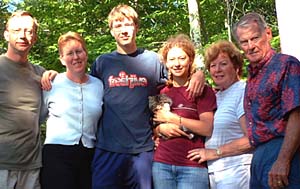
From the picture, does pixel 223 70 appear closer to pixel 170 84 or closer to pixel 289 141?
pixel 170 84

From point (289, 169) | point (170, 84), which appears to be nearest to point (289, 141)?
point (289, 169)

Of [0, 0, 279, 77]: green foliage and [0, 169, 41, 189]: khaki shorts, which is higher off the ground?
[0, 0, 279, 77]: green foliage

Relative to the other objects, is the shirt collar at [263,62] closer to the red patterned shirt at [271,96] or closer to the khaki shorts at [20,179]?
the red patterned shirt at [271,96]

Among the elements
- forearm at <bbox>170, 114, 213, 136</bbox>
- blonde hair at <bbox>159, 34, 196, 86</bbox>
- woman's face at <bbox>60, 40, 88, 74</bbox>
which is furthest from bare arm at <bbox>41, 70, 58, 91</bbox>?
forearm at <bbox>170, 114, 213, 136</bbox>

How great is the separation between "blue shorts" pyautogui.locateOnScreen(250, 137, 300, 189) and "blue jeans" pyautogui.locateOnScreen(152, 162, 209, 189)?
1.79ft

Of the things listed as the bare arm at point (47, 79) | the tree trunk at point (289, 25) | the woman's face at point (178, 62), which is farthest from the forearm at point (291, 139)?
the bare arm at point (47, 79)

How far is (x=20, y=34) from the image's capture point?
3.50 meters

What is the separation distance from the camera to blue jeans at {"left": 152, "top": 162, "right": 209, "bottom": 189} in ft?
10.5

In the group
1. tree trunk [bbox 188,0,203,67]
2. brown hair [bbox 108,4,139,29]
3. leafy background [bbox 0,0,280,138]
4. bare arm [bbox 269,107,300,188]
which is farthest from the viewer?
leafy background [bbox 0,0,280,138]

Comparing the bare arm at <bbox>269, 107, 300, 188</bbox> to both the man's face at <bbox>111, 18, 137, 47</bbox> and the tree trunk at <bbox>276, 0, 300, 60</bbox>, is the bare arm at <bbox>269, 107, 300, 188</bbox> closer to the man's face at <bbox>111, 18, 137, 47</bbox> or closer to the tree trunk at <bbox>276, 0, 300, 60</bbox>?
the tree trunk at <bbox>276, 0, 300, 60</bbox>

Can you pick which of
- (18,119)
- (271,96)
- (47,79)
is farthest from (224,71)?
(18,119)

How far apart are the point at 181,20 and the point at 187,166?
8.40 metres

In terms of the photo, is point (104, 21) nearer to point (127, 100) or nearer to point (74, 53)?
point (74, 53)

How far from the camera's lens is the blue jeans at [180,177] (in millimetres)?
3186
